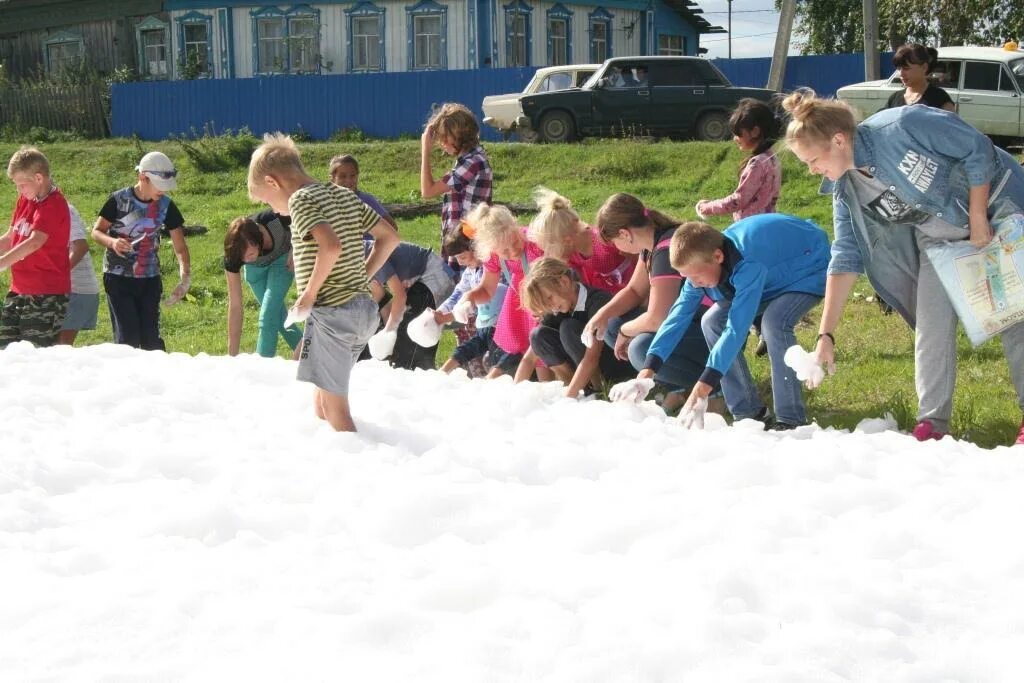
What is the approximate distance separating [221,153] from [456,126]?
49.9 feet

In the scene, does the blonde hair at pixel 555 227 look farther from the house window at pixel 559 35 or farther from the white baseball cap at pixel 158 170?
the house window at pixel 559 35

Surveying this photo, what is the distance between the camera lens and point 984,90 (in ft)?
61.0

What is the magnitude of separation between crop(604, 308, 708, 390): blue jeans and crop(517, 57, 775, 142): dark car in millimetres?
14804

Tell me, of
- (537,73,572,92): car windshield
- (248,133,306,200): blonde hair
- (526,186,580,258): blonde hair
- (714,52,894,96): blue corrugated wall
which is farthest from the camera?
(714,52,894,96): blue corrugated wall

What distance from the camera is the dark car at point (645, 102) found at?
2095 cm

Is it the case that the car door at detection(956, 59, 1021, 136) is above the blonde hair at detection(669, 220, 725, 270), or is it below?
above

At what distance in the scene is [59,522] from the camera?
168 inches

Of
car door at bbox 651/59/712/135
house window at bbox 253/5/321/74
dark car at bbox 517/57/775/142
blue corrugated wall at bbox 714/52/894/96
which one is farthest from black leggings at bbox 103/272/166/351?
house window at bbox 253/5/321/74

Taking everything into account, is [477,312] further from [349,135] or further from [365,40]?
[365,40]

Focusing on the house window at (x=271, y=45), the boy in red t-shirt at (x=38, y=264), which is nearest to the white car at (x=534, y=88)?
the house window at (x=271, y=45)

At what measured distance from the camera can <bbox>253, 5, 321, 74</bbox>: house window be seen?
29703 mm

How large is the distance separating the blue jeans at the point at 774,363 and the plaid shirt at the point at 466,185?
2.42 m

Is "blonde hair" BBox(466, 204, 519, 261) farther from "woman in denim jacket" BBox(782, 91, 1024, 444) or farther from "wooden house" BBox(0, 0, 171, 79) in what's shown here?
"wooden house" BBox(0, 0, 171, 79)

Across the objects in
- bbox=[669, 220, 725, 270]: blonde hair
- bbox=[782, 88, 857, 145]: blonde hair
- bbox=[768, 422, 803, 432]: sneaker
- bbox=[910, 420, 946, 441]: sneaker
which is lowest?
bbox=[768, 422, 803, 432]: sneaker
